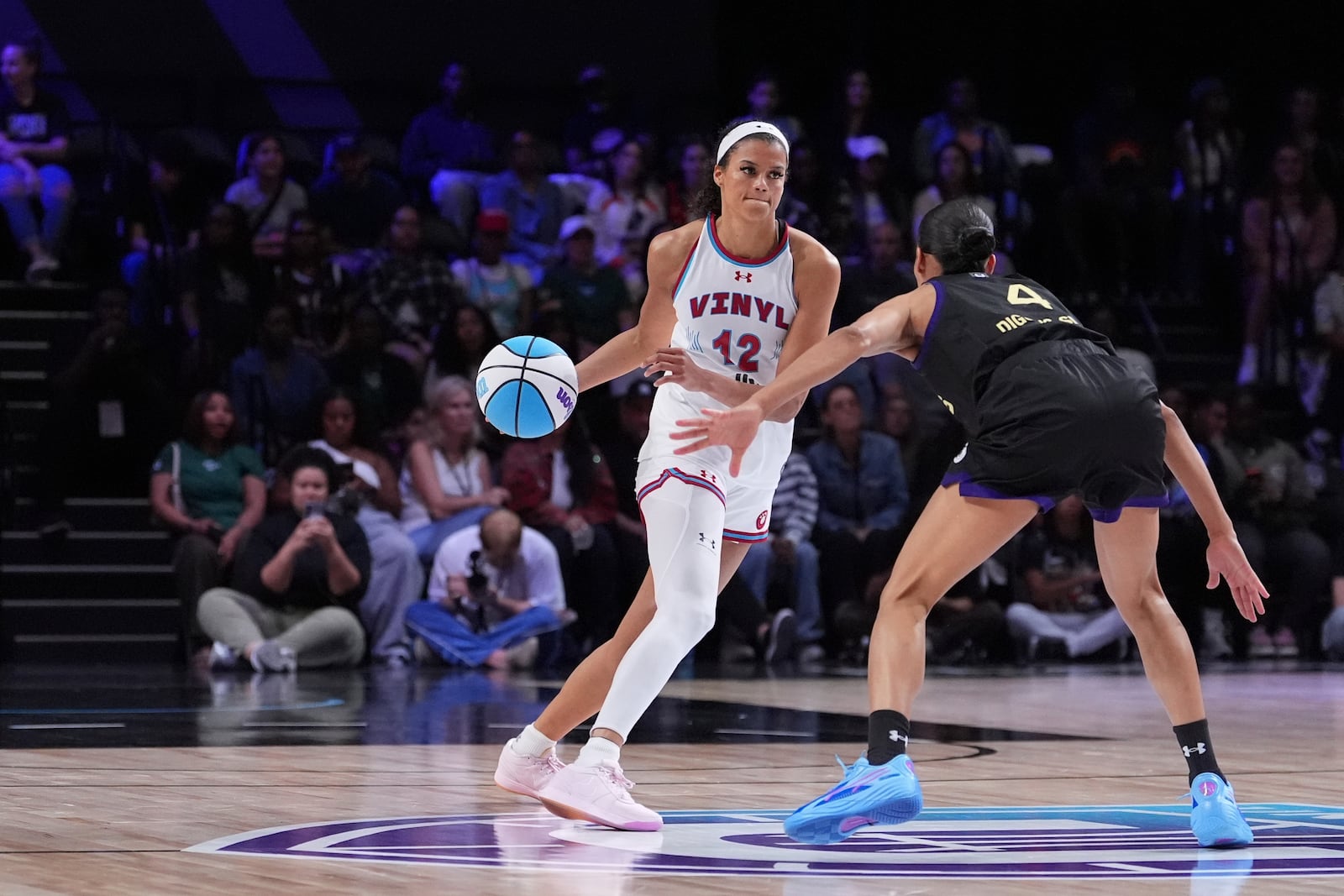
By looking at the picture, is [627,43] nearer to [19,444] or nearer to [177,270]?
[177,270]

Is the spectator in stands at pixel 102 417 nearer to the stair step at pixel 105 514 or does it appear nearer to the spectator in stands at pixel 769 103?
the stair step at pixel 105 514

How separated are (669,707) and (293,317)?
5.01 meters

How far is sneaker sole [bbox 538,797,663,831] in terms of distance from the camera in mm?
4695

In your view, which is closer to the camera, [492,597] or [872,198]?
[492,597]

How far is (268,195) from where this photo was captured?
44.7 ft

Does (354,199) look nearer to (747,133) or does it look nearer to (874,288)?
(874,288)

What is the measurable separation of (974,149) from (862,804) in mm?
11585

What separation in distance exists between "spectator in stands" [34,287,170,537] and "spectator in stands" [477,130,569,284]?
2762mm

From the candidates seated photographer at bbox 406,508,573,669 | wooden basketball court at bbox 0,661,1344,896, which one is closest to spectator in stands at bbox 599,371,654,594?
seated photographer at bbox 406,508,573,669

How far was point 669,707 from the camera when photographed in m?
8.60

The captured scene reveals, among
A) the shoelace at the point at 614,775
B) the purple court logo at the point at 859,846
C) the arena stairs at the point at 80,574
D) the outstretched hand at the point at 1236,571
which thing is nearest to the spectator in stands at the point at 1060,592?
the arena stairs at the point at 80,574

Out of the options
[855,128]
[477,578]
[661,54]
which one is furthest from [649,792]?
[661,54]

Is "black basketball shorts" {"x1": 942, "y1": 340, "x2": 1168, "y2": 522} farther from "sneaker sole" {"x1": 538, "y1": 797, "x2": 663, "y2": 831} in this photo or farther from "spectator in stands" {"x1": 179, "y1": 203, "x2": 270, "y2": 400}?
"spectator in stands" {"x1": 179, "y1": 203, "x2": 270, "y2": 400}

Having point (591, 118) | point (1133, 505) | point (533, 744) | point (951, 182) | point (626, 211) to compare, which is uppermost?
point (591, 118)
